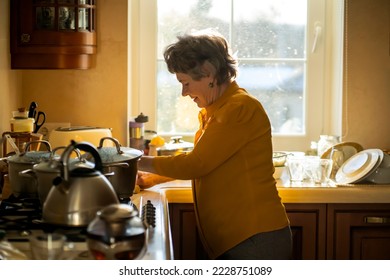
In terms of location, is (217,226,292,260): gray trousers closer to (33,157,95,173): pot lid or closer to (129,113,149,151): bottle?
(33,157,95,173): pot lid

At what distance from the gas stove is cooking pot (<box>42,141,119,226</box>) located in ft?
0.10

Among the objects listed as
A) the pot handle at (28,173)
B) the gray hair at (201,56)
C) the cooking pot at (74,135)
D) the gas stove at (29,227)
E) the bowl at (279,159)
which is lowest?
the gas stove at (29,227)

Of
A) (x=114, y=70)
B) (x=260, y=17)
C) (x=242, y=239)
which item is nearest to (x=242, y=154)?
(x=242, y=239)

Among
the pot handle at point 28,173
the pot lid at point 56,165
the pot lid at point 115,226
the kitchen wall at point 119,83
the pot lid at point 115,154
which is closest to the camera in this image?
the pot lid at point 115,226

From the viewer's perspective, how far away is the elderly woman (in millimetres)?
2287

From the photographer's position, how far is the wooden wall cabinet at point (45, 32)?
2.90 m

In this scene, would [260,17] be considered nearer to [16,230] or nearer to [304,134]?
[304,134]

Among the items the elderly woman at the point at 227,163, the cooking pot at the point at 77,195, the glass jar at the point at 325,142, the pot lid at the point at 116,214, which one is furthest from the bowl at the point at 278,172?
the pot lid at the point at 116,214

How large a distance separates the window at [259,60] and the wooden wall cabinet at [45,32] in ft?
1.51

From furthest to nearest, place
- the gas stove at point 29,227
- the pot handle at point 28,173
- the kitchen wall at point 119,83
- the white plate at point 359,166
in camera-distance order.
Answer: the kitchen wall at point 119,83
the white plate at point 359,166
the pot handle at point 28,173
the gas stove at point 29,227

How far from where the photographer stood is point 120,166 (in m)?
2.15

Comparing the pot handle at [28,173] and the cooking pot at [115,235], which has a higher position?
the pot handle at [28,173]

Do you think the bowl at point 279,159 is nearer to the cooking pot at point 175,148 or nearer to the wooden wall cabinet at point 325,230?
the wooden wall cabinet at point 325,230

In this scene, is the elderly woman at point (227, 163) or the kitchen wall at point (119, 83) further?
the kitchen wall at point (119, 83)
